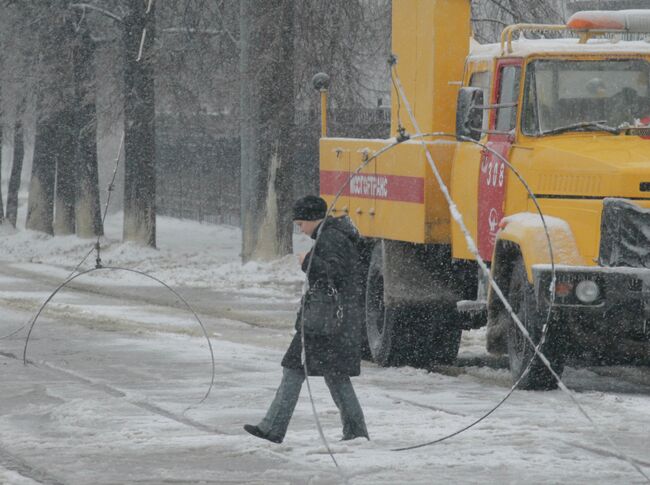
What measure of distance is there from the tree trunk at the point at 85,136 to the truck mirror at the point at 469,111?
2043 centimetres

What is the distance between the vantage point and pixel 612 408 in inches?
442

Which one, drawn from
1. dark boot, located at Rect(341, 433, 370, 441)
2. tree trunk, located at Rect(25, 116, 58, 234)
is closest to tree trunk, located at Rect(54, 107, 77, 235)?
tree trunk, located at Rect(25, 116, 58, 234)

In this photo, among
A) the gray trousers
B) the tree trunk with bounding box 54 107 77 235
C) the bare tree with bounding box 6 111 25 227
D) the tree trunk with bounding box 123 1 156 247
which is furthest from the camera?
the bare tree with bounding box 6 111 25 227

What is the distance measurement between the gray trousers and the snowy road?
0.11 metres

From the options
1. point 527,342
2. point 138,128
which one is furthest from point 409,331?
point 138,128

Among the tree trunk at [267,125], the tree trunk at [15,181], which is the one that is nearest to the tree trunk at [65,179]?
the tree trunk at [15,181]

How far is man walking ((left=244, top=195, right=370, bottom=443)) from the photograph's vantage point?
374 inches

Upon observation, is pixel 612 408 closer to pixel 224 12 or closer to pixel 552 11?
pixel 552 11

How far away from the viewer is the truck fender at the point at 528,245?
459 inches

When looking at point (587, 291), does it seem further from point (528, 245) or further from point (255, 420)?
point (255, 420)

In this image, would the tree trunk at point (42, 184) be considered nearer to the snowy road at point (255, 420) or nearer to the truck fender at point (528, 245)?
the snowy road at point (255, 420)

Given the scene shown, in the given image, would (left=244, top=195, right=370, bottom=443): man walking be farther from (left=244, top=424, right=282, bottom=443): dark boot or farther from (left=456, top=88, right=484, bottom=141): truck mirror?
(left=456, top=88, right=484, bottom=141): truck mirror

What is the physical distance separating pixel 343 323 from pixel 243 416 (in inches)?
70.0

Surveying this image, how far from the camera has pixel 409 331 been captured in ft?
48.3
